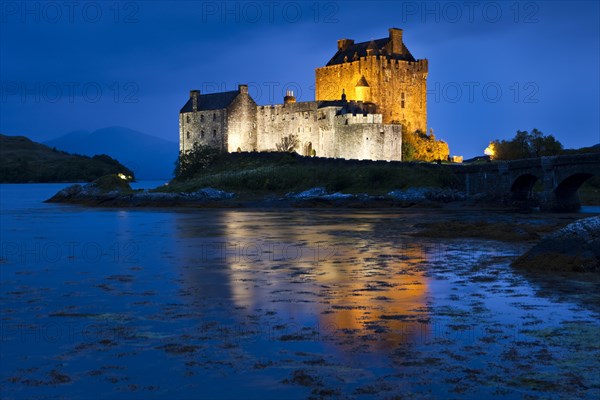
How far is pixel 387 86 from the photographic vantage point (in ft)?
250

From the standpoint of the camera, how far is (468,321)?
37.3 ft

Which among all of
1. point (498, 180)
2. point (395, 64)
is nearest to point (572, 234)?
point (498, 180)

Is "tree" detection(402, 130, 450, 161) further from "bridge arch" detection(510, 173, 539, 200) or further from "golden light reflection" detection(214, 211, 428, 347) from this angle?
"golden light reflection" detection(214, 211, 428, 347)

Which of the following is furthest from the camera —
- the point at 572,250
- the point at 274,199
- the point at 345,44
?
the point at 345,44

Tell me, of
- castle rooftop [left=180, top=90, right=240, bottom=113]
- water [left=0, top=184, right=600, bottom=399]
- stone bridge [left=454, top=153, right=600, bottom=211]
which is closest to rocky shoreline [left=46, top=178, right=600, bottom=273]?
water [left=0, top=184, right=600, bottom=399]

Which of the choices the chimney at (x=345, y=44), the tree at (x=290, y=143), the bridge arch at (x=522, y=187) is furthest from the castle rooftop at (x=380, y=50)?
the bridge arch at (x=522, y=187)

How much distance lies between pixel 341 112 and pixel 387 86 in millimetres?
12125

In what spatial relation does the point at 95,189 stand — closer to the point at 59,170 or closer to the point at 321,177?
the point at 321,177

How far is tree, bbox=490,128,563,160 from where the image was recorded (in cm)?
6781

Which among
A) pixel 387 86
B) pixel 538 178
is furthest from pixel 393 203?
pixel 387 86

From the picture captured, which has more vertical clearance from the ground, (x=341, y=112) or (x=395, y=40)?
(x=395, y=40)

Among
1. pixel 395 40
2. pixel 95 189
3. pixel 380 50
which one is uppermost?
pixel 395 40

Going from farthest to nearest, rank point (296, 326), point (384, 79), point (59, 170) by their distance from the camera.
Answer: point (59, 170), point (384, 79), point (296, 326)

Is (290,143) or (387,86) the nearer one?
(290,143)
